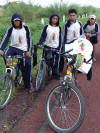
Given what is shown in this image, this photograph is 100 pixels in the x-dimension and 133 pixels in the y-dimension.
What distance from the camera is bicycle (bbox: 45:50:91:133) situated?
10.8ft

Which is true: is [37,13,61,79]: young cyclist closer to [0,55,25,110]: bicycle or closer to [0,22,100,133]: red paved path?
[0,22,100,133]: red paved path

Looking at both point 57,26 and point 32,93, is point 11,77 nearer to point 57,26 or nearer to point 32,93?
point 32,93

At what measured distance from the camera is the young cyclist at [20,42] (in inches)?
181

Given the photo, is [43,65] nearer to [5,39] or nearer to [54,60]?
[54,60]

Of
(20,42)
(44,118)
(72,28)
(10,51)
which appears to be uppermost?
(72,28)

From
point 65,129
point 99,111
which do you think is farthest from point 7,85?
point 99,111

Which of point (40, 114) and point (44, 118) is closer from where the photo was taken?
point (44, 118)

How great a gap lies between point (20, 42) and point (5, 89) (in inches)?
45.9

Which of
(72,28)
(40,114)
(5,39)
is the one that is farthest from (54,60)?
(40,114)

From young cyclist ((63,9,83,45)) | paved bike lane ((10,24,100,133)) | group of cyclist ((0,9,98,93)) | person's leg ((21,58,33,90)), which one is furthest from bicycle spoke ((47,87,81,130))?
young cyclist ((63,9,83,45))

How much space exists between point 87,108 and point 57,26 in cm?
236

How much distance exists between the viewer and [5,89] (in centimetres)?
442

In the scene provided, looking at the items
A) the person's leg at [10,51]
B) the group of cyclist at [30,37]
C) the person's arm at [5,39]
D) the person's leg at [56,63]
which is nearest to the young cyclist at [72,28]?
the group of cyclist at [30,37]

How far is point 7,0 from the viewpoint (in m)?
14.3
